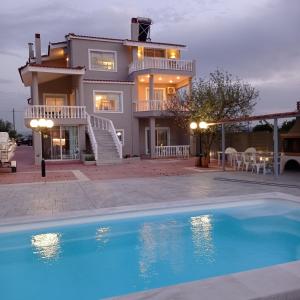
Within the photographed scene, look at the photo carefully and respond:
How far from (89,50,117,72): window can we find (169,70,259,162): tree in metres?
7.40

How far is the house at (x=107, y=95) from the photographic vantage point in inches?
872

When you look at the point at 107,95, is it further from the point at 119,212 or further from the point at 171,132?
the point at 119,212

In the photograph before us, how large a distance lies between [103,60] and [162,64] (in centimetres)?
462

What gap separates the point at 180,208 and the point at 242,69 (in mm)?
21880

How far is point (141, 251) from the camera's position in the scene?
7.05 m

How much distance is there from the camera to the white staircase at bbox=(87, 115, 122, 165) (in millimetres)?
21062

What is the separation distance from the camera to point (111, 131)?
76.3ft

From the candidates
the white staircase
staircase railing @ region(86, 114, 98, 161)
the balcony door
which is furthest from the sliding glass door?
the balcony door

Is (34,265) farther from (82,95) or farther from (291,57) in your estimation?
(291,57)

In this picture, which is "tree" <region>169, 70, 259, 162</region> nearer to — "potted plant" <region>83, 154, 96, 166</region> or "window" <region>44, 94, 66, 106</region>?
"potted plant" <region>83, 154, 96, 166</region>

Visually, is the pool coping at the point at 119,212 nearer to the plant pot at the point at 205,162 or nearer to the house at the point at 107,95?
the plant pot at the point at 205,162

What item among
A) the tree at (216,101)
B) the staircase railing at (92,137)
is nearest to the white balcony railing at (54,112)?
the staircase railing at (92,137)

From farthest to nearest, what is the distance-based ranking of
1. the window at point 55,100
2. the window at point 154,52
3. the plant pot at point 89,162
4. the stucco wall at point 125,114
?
the window at point 154,52, the window at point 55,100, the stucco wall at point 125,114, the plant pot at point 89,162

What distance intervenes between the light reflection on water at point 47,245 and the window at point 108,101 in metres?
17.5
